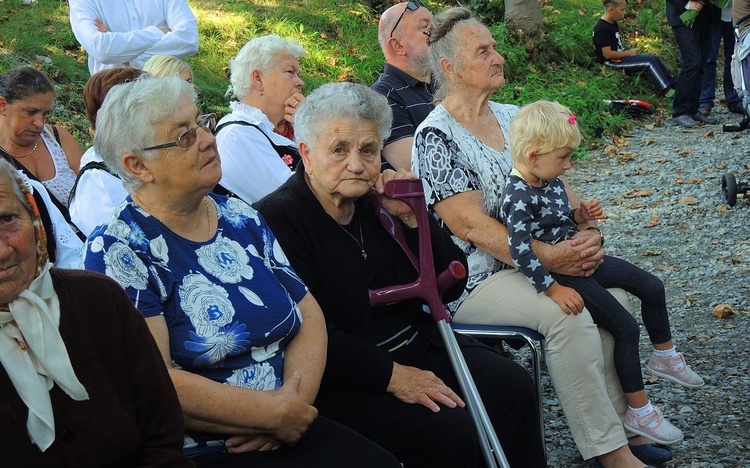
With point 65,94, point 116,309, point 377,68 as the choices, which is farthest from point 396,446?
point 377,68

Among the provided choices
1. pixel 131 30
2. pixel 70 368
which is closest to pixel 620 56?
pixel 131 30

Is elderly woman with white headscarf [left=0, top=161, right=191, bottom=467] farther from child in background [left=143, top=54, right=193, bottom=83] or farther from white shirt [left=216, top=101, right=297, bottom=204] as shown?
child in background [left=143, top=54, right=193, bottom=83]

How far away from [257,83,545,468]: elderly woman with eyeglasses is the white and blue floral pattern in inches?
16.3

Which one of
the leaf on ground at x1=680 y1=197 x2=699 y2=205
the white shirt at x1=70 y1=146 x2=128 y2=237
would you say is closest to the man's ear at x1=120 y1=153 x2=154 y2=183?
the white shirt at x1=70 y1=146 x2=128 y2=237

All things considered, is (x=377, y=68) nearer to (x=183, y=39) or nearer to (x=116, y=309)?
(x=183, y=39)

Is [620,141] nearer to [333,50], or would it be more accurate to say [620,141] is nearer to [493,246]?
[333,50]

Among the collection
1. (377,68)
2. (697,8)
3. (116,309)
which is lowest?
(377,68)

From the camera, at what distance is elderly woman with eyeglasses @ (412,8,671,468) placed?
12.0 ft

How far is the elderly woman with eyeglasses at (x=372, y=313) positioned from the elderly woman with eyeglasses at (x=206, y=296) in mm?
253

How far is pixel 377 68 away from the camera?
11.0 metres

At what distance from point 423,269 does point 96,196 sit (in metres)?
1.45

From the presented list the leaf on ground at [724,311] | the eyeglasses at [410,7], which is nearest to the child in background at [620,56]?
the eyeglasses at [410,7]

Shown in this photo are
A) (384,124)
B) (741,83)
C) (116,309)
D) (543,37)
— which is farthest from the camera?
(543,37)

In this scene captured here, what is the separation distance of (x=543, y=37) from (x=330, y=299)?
10005 millimetres
